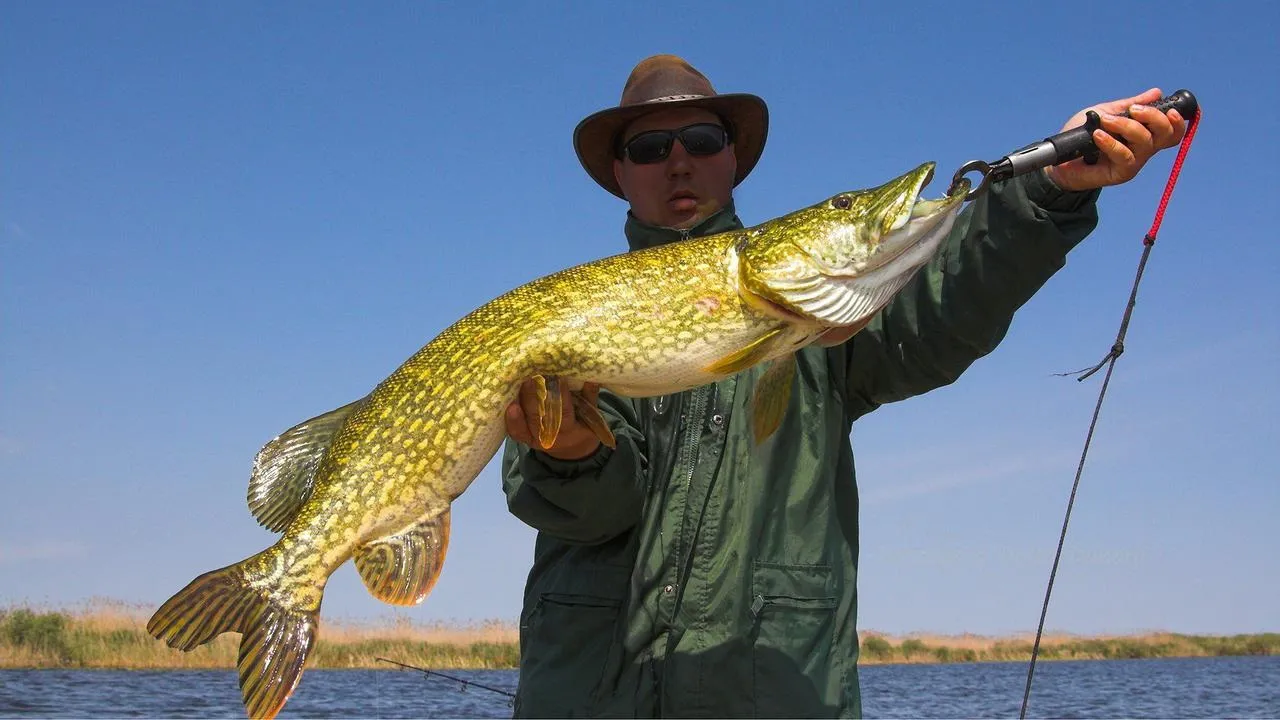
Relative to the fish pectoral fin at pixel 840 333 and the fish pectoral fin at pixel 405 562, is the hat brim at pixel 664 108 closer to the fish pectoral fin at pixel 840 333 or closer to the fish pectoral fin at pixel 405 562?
the fish pectoral fin at pixel 840 333

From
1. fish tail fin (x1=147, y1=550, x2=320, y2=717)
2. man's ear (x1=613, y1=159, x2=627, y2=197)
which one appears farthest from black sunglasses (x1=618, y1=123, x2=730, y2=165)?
fish tail fin (x1=147, y1=550, x2=320, y2=717)

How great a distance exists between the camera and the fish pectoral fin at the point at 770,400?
3098 millimetres

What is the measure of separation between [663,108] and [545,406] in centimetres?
183

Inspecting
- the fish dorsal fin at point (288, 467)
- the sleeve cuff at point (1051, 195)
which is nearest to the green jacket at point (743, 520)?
the sleeve cuff at point (1051, 195)

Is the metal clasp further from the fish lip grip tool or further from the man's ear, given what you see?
the man's ear

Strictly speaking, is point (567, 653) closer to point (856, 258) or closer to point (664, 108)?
point (856, 258)

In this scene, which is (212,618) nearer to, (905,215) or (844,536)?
(844,536)

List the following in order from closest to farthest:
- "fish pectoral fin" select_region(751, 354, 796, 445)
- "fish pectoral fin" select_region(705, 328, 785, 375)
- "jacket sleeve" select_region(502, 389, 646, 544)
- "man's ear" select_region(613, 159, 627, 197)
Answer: "fish pectoral fin" select_region(705, 328, 785, 375)
"fish pectoral fin" select_region(751, 354, 796, 445)
"jacket sleeve" select_region(502, 389, 646, 544)
"man's ear" select_region(613, 159, 627, 197)

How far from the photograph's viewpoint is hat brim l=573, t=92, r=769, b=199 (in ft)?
14.2

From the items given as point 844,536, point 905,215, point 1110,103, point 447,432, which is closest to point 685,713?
point 844,536

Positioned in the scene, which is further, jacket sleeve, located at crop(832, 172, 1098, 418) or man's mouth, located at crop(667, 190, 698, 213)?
man's mouth, located at crop(667, 190, 698, 213)

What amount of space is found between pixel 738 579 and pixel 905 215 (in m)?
1.26

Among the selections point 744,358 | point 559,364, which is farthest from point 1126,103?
point 559,364

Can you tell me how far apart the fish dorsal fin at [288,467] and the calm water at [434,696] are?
14.2 m
